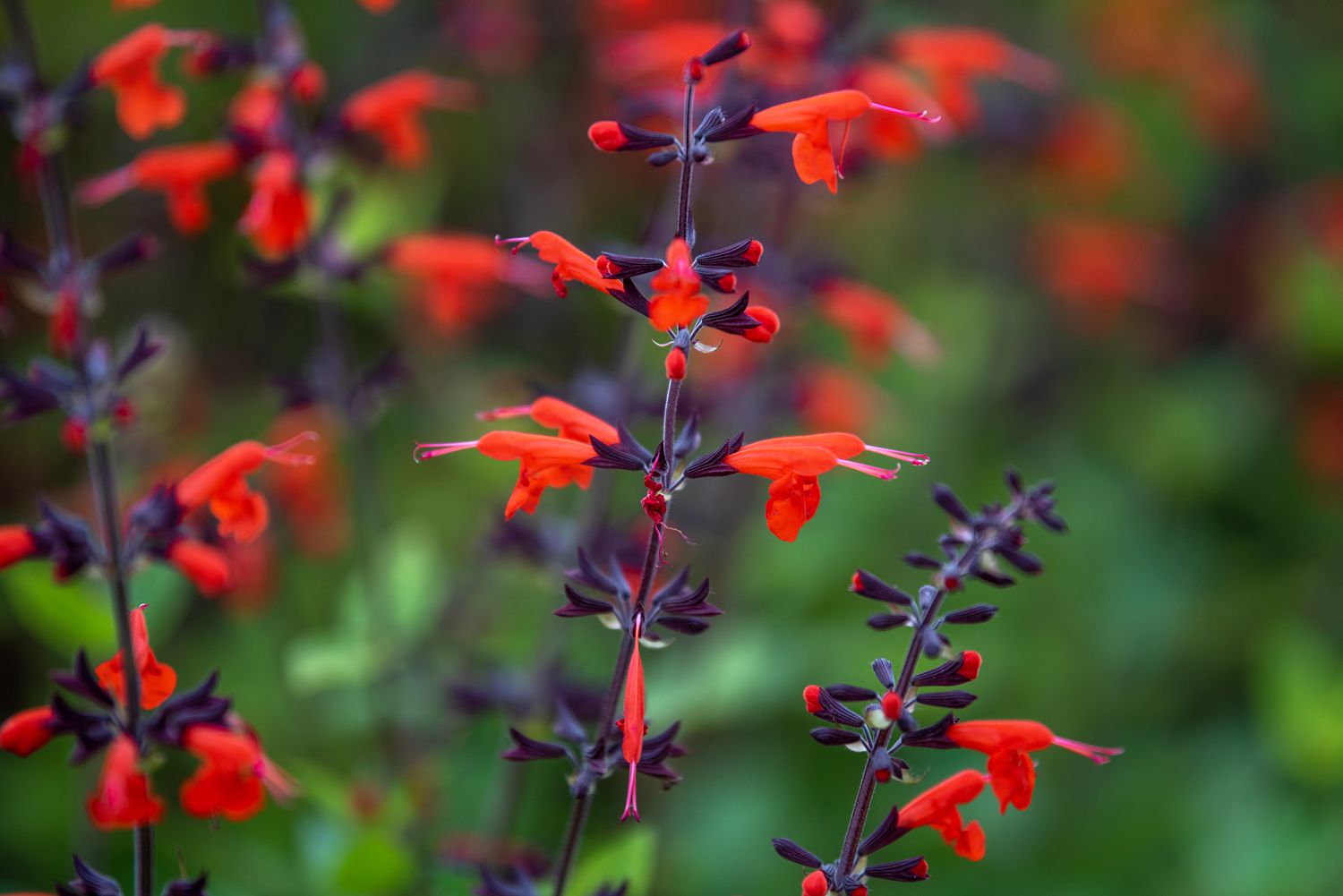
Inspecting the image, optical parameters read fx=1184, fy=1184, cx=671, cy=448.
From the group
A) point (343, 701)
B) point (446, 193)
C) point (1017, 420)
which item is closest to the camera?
point (343, 701)

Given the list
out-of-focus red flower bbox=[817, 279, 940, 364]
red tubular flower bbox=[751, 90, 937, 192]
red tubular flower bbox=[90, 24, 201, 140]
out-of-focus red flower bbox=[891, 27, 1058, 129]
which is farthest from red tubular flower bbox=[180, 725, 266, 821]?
out-of-focus red flower bbox=[891, 27, 1058, 129]

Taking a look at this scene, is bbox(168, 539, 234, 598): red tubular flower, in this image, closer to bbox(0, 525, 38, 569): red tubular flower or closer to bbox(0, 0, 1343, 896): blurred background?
bbox(0, 525, 38, 569): red tubular flower

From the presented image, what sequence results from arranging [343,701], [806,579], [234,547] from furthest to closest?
[806,579], [343,701], [234,547]

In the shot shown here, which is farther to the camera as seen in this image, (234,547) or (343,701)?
(343,701)

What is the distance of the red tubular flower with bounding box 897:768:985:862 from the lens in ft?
4.47

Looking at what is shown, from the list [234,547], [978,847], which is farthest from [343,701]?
[978,847]

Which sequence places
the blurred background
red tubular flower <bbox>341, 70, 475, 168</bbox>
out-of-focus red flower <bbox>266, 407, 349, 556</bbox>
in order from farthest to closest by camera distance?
out-of-focus red flower <bbox>266, 407, 349, 556</bbox> < the blurred background < red tubular flower <bbox>341, 70, 475, 168</bbox>

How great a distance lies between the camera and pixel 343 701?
121 inches

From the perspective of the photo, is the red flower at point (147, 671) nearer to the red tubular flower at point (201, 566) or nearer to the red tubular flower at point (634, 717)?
the red tubular flower at point (201, 566)

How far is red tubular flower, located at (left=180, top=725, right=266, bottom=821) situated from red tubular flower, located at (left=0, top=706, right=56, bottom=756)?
160 mm

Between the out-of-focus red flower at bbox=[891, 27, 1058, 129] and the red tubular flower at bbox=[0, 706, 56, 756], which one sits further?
the out-of-focus red flower at bbox=[891, 27, 1058, 129]

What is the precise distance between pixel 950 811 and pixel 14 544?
123 centimetres

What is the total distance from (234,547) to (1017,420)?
9.32 ft

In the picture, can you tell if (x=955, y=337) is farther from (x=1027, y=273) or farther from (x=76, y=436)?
(x=76, y=436)
